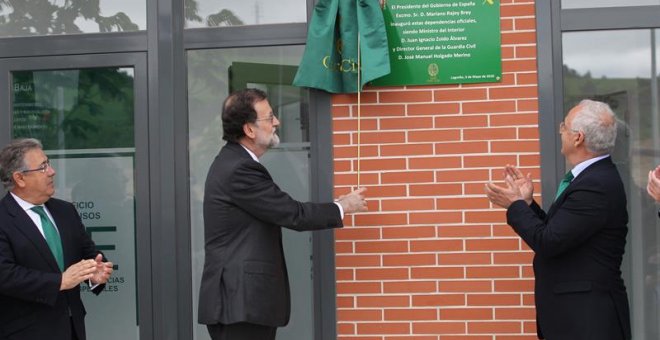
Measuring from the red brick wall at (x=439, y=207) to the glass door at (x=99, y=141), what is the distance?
1.21m

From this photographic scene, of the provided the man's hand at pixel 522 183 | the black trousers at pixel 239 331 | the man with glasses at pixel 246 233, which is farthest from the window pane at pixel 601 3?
the black trousers at pixel 239 331

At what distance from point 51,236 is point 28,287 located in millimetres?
347

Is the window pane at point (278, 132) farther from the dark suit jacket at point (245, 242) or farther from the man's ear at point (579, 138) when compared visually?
the man's ear at point (579, 138)

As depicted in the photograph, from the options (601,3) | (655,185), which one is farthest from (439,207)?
(601,3)

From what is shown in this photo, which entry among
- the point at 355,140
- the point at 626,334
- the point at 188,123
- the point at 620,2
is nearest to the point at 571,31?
the point at 620,2

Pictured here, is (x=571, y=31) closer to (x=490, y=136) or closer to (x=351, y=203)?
(x=490, y=136)

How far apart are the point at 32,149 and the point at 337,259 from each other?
64.2 inches

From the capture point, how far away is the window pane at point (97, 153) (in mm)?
4711

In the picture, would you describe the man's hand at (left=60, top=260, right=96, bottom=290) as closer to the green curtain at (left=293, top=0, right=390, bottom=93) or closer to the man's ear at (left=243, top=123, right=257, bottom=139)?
the man's ear at (left=243, top=123, right=257, bottom=139)

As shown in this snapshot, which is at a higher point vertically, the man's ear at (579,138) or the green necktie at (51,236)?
the man's ear at (579,138)

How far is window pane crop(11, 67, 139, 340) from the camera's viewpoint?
471 centimetres

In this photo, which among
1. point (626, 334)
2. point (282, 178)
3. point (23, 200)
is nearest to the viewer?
point (626, 334)

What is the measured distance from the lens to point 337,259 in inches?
172

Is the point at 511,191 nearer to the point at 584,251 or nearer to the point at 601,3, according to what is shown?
the point at 584,251
